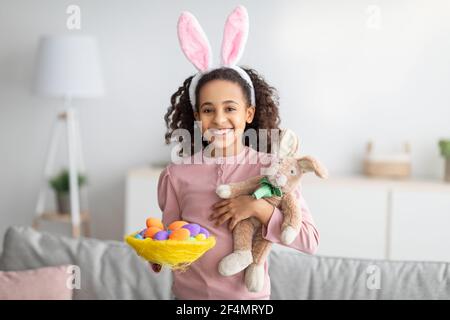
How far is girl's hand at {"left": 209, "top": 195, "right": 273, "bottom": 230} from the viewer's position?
0.88m

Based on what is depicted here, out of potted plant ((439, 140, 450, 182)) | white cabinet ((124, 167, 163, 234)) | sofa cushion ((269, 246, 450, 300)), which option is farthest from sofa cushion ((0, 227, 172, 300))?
potted plant ((439, 140, 450, 182))

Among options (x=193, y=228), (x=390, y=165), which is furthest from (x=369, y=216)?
(x=193, y=228)

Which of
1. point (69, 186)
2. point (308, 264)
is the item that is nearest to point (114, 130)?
point (69, 186)

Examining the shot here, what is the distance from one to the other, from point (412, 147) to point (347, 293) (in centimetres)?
159

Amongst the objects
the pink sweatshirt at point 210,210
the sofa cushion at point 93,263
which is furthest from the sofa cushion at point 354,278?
the pink sweatshirt at point 210,210

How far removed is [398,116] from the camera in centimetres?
313

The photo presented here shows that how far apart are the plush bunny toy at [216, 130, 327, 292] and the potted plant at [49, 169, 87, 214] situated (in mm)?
2322

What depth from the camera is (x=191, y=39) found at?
0.90m

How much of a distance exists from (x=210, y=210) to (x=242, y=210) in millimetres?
58

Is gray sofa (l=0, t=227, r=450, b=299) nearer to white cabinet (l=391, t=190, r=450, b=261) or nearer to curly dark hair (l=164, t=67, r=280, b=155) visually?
curly dark hair (l=164, t=67, r=280, b=155)

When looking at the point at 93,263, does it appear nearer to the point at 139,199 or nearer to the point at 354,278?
the point at 354,278

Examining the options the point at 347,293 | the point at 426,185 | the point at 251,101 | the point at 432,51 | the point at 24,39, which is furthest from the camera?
the point at 24,39
